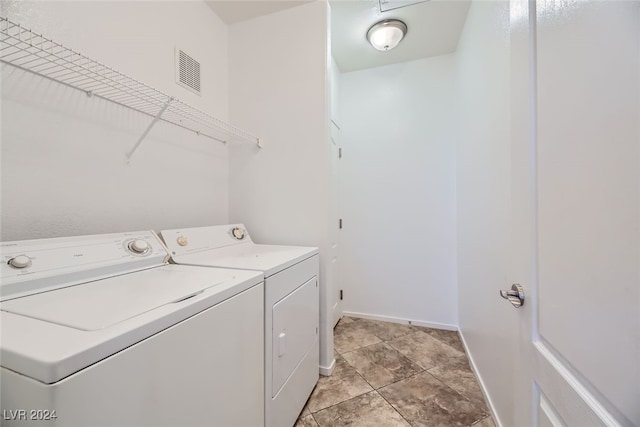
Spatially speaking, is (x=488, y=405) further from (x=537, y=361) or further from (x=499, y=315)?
(x=537, y=361)

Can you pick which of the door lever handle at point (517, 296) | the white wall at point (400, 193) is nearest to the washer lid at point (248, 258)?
the door lever handle at point (517, 296)

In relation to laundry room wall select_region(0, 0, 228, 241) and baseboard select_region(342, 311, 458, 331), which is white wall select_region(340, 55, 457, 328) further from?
laundry room wall select_region(0, 0, 228, 241)

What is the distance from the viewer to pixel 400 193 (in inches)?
105

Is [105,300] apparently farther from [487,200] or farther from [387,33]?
[387,33]

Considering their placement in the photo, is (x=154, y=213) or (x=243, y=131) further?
(x=243, y=131)

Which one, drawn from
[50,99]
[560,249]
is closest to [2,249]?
[50,99]

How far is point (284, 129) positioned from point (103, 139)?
110 centimetres

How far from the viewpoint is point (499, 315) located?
1.35 m

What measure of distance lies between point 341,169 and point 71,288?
2408 mm

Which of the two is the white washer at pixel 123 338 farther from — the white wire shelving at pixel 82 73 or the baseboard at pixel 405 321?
the baseboard at pixel 405 321

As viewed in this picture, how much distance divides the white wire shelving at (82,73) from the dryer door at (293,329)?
1158 millimetres

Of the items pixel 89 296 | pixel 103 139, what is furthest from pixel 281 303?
pixel 103 139

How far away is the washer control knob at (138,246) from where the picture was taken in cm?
111

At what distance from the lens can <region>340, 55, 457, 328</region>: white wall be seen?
99.3 inches
